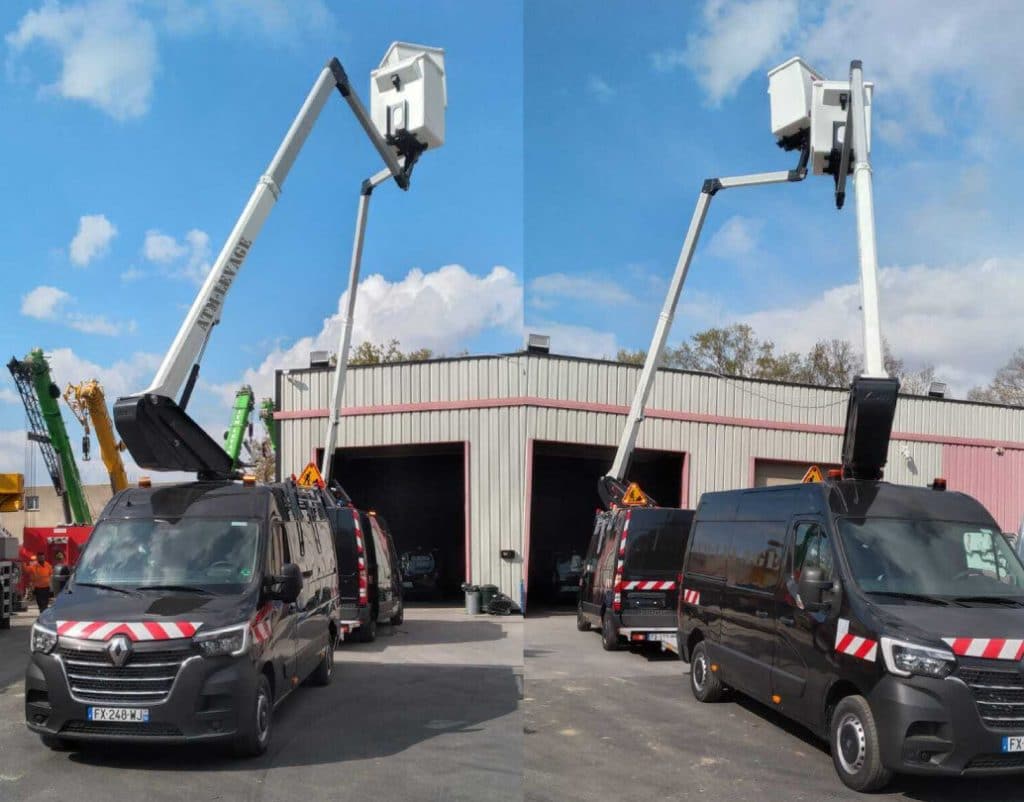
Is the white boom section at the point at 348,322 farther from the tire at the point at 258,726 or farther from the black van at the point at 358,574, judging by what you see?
the tire at the point at 258,726

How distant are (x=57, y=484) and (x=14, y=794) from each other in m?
32.9

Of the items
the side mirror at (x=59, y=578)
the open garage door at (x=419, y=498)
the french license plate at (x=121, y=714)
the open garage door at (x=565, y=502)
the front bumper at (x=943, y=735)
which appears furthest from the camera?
the open garage door at (x=419, y=498)

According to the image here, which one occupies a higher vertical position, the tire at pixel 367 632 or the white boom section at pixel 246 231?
the white boom section at pixel 246 231

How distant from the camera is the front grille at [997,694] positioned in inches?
241

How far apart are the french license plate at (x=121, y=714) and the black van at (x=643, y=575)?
28.8 feet

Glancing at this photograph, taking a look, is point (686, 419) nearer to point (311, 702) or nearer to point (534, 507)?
point (534, 507)

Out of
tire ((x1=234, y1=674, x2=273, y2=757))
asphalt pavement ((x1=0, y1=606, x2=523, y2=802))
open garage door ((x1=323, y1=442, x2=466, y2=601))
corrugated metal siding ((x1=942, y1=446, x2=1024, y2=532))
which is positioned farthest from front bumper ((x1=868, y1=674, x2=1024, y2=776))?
→ open garage door ((x1=323, y1=442, x2=466, y2=601))

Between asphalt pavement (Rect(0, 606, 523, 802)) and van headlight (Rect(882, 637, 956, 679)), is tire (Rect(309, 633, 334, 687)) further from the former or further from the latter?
van headlight (Rect(882, 637, 956, 679))

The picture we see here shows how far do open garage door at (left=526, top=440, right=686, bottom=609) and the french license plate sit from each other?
20.5 m

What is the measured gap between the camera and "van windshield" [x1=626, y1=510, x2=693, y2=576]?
14.6m

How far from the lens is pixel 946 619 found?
21.6 ft

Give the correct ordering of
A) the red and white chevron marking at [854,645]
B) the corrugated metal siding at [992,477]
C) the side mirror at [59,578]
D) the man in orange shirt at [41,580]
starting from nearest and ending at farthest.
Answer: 1. the red and white chevron marking at [854,645]
2. the side mirror at [59,578]
3. the man in orange shirt at [41,580]
4. the corrugated metal siding at [992,477]

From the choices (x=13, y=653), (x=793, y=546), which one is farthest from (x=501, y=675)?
(x=13, y=653)

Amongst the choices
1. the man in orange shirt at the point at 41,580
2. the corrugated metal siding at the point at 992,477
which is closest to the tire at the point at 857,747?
the man in orange shirt at the point at 41,580
